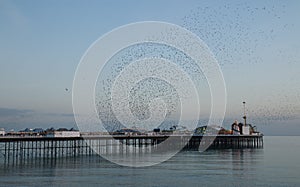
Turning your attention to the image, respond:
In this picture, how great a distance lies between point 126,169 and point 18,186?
15.1 m

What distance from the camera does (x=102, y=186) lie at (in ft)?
103

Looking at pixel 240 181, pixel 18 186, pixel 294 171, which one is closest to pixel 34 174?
pixel 18 186

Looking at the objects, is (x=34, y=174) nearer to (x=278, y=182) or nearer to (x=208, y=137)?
(x=278, y=182)

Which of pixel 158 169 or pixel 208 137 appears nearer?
pixel 158 169

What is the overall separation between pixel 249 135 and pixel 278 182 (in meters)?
67.8

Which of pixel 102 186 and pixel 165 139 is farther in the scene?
pixel 165 139

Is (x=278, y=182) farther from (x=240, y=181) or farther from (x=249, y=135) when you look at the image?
(x=249, y=135)

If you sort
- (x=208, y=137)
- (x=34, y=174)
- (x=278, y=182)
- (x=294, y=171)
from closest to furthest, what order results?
(x=278, y=182) → (x=34, y=174) → (x=294, y=171) → (x=208, y=137)

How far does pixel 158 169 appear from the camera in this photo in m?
43.8

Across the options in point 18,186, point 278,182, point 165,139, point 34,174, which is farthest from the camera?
point 165,139

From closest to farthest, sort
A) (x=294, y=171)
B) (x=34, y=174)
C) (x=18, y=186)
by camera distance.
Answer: (x=18, y=186), (x=34, y=174), (x=294, y=171)

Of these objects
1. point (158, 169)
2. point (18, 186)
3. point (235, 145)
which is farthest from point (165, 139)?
point (18, 186)

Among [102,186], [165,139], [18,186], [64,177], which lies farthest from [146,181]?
[165,139]

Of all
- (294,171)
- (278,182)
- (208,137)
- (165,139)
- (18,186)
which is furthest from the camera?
(208,137)
